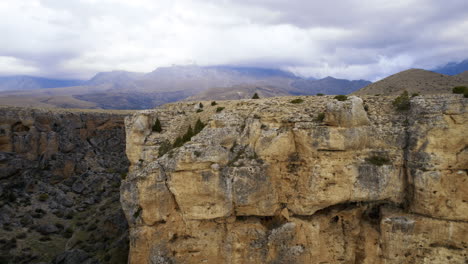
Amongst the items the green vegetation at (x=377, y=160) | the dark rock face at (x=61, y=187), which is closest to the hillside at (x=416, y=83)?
the green vegetation at (x=377, y=160)

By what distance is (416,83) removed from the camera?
42.0 meters

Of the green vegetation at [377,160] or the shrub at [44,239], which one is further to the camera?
the shrub at [44,239]

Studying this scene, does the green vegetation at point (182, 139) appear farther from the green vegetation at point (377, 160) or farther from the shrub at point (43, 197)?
the shrub at point (43, 197)

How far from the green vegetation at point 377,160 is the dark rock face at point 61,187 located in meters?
22.3

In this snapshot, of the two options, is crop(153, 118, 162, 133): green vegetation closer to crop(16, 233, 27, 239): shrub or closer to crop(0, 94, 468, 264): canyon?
crop(0, 94, 468, 264): canyon

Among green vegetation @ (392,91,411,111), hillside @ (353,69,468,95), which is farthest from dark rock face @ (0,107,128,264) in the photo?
hillside @ (353,69,468,95)

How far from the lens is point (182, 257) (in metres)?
18.4

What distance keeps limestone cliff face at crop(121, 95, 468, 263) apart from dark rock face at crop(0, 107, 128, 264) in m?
10.3

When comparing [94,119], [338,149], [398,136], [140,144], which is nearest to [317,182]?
[338,149]

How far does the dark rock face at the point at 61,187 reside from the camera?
2831 cm

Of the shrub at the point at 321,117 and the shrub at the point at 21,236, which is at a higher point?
the shrub at the point at 321,117

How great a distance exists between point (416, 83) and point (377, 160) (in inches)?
1281

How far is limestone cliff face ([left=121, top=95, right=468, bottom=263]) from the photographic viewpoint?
16.8 m

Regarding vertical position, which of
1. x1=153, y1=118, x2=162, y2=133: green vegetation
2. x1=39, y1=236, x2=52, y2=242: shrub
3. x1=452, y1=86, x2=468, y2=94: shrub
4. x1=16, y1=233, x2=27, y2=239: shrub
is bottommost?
x1=39, y1=236, x2=52, y2=242: shrub
